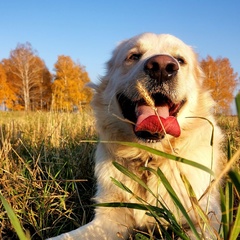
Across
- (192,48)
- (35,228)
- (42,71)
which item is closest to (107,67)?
(192,48)

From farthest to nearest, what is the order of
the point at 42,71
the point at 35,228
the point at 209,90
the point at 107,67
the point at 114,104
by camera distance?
1. the point at 42,71
2. the point at 107,67
3. the point at 209,90
4. the point at 114,104
5. the point at 35,228

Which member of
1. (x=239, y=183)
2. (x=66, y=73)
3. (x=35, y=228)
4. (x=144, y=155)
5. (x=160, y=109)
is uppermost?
(x=66, y=73)

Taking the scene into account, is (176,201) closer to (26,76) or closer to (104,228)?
(104,228)

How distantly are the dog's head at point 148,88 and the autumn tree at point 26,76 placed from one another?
40.9 m

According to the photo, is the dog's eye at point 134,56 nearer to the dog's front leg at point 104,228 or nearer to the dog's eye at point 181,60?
the dog's eye at point 181,60

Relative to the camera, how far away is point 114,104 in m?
2.82

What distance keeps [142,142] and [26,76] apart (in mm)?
43689

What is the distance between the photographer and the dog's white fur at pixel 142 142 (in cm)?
214

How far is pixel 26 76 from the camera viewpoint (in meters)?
43.6

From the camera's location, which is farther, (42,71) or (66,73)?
(42,71)

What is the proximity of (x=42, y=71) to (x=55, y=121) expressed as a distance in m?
43.2

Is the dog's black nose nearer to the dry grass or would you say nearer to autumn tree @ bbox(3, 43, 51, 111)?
the dry grass

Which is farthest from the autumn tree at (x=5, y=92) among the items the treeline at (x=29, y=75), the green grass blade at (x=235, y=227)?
the green grass blade at (x=235, y=227)

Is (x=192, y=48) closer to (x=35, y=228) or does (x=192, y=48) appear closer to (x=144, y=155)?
(x=144, y=155)
